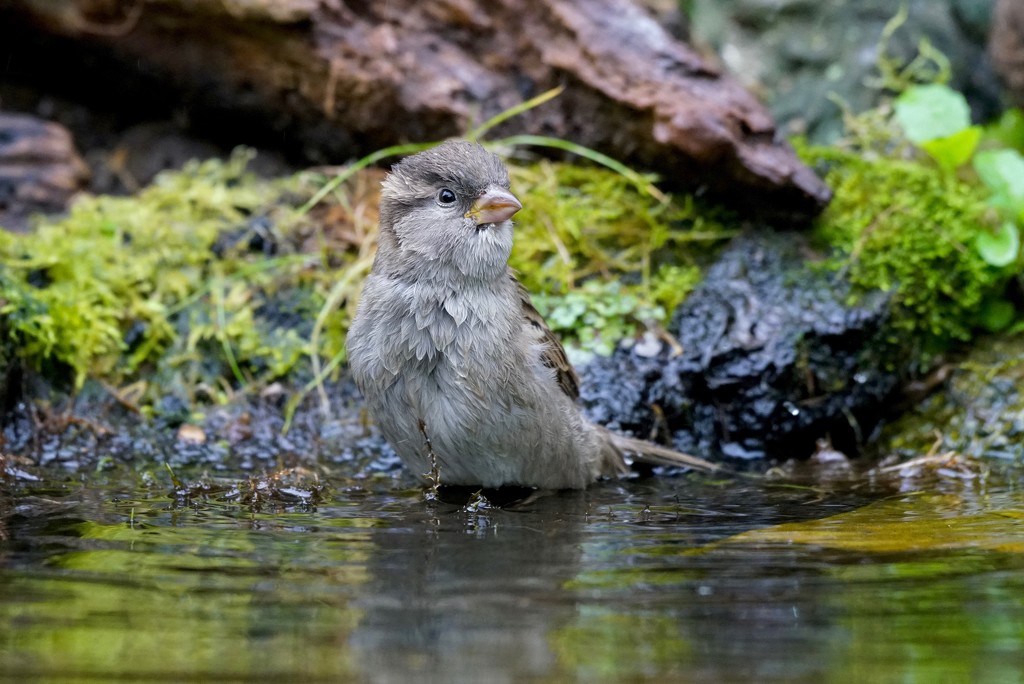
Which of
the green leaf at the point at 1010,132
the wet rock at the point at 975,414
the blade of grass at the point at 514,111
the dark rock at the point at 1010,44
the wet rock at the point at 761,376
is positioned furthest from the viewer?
the green leaf at the point at 1010,132

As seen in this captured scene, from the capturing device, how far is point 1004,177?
237 inches

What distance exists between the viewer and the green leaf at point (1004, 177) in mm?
5961

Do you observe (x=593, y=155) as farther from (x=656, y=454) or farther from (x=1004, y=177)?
(x=1004, y=177)

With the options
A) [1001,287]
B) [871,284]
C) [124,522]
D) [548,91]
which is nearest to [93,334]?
[124,522]

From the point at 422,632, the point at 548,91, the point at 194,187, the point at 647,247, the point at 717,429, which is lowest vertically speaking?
the point at 422,632

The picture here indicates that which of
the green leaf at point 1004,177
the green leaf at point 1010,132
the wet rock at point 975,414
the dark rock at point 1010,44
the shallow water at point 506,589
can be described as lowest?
the shallow water at point 506,589

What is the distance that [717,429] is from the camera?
229 inches

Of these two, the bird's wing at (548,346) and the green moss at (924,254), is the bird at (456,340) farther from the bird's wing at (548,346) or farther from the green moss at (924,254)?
the green moss at (924,254)

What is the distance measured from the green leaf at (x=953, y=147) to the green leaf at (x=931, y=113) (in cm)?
3

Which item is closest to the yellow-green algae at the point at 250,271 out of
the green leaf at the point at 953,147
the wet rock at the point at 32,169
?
the wet rock at the point at 32,169

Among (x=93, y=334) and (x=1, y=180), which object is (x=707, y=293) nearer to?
(x=93, y=334)

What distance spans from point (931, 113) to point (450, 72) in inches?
115

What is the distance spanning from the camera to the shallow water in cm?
248

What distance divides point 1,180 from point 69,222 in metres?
0.68
